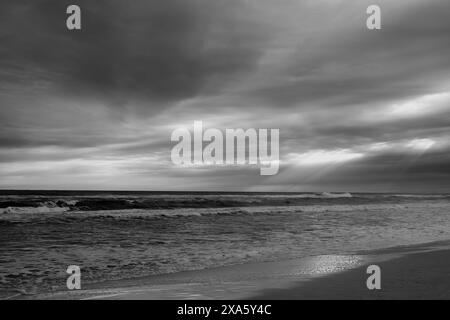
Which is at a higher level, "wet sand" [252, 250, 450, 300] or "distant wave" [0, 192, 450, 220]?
"wet sand" [252, 250, 450, 300]

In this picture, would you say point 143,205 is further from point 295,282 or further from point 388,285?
point 388,285

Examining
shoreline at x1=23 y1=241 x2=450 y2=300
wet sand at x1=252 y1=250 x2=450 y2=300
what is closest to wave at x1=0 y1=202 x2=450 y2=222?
shoreline at x1=23 y1=241 x2=450 y2=300

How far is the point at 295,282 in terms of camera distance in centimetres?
742

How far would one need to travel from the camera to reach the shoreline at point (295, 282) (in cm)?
639

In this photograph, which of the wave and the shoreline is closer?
the shoreline

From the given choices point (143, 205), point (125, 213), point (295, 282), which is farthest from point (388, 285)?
point (143, 205)

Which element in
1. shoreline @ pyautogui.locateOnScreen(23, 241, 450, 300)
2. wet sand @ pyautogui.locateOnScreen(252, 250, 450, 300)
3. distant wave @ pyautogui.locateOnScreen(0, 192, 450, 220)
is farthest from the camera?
distant wave @ pyautogui.locateOnScreen(0, 192, 450, 220)

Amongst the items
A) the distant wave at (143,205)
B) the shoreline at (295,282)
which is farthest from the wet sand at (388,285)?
the distant wave at (143,205)

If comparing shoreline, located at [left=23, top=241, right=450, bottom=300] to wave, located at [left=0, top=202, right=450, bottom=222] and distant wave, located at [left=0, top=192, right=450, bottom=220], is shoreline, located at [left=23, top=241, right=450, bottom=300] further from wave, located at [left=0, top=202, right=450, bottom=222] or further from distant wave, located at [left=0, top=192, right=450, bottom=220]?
distant wave, located at [left=0, top=192, right=450, bottom=220]

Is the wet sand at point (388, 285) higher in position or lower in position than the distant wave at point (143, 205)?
higher

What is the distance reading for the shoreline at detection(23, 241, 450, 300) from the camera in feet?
21.0

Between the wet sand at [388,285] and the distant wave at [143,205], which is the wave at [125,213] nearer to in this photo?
the distant wave at [143,205]
